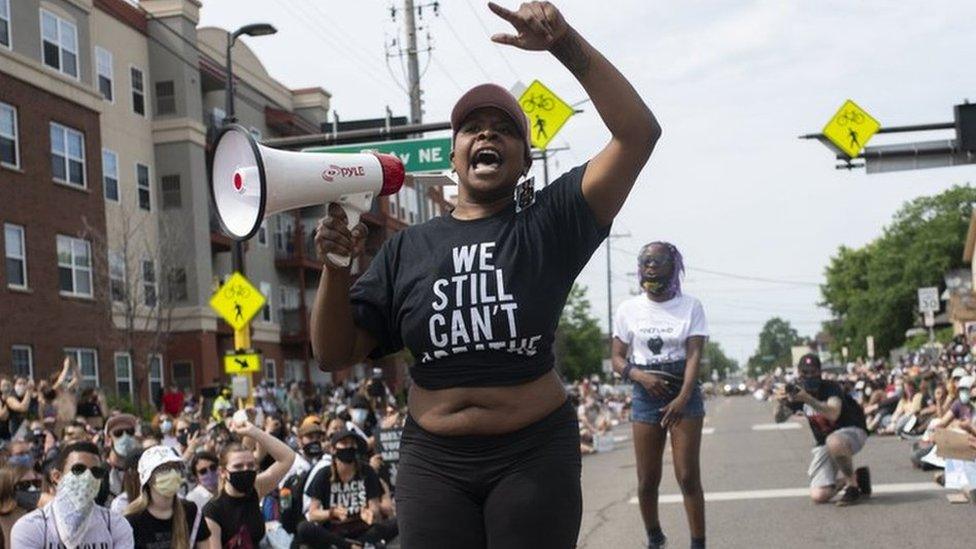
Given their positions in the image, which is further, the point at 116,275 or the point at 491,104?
the point at 116,275

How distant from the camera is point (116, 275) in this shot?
1230 inches

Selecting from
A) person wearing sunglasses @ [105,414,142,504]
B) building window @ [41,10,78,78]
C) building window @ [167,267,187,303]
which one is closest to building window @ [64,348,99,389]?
building window @ [167,267,187,303]

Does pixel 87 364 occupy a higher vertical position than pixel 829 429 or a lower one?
higher

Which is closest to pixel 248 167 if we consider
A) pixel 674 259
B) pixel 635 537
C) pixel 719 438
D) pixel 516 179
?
pixel 516 179

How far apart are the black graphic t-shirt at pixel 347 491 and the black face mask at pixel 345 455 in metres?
0.16

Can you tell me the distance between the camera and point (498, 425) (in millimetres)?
3533

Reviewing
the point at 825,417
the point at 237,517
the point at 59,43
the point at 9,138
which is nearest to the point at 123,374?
the point at 9,138

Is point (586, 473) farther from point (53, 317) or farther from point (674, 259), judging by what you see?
point (53, 317)

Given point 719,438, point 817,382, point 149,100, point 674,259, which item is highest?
point 149,100

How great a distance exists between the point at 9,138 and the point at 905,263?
77.1 meters

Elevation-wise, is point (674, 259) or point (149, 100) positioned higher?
point (149, 100)

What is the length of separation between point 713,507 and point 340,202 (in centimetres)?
874

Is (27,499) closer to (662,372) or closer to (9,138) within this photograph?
(662,372)

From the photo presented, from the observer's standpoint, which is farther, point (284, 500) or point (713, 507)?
point (713, 507)
